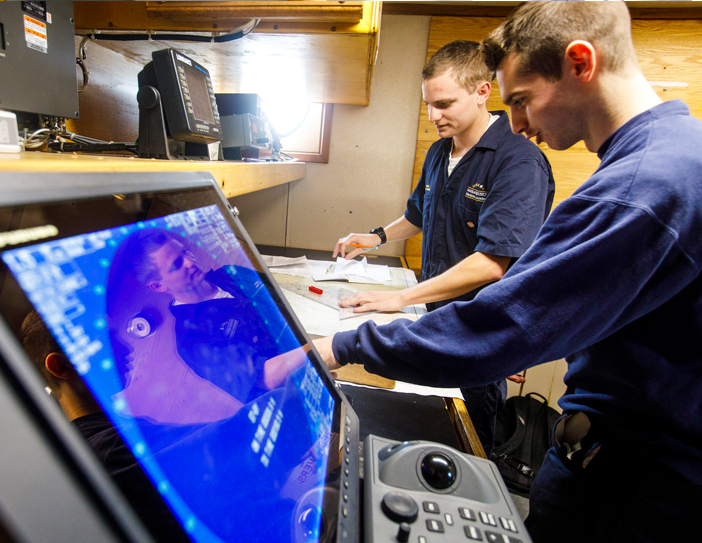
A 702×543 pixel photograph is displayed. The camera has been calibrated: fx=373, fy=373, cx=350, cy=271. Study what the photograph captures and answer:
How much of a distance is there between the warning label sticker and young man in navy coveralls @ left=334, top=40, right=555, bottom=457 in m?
1.05

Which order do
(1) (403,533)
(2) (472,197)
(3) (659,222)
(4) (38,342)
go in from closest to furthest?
1. (4) (38,342)
2. (1) (403,533)
3. (3) (659,222)
4. (2) (472,197)

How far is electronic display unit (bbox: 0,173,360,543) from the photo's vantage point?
0.19 m

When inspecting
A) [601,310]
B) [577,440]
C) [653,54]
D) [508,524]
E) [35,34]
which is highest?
[653,54]

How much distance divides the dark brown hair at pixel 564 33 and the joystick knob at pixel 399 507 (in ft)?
2.58

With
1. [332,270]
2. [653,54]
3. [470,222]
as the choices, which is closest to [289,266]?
[332,270]

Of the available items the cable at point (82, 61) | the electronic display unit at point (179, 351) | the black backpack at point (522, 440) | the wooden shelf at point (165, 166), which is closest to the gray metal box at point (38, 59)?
the wooden shelf at point (165, 166)

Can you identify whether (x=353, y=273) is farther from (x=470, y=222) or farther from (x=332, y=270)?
(x=470, y=222)

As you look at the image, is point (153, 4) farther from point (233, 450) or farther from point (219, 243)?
point (233, 450)

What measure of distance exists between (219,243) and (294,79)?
70.9 inches

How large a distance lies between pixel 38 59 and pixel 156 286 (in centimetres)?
97

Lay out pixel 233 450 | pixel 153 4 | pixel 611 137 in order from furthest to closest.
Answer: pixel 153 4 → pixel 611 137 → pixel 233 450

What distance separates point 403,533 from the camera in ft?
1.33

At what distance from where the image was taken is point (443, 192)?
1.57m

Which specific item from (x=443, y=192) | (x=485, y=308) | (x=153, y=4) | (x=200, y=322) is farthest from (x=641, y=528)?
(x=153, y=4)
